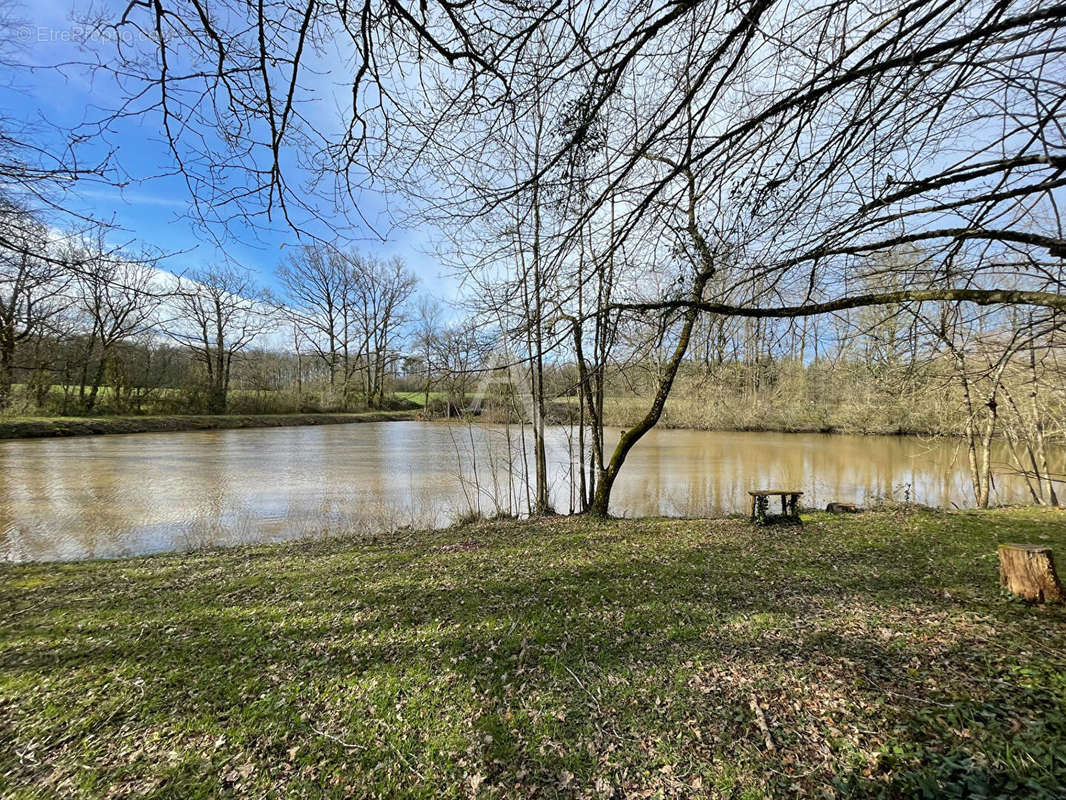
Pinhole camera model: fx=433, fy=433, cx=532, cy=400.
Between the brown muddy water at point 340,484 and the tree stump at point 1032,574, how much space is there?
14.7 feet

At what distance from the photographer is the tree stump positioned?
262cm

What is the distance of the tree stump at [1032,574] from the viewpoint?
262 centimetres

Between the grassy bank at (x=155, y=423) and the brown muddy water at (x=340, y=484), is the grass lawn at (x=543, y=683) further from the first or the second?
the grassy bank at (x=155, y=423)

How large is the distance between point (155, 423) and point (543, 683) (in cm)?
2342

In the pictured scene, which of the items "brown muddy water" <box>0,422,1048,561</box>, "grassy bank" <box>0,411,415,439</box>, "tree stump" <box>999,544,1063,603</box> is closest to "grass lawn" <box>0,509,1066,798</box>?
"tree stump" <box>999,544,1063,603</box>

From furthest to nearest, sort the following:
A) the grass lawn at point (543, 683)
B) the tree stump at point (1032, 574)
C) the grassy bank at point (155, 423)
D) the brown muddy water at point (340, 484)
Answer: the grassy bank at point (155, 423) < the brown muddy water at point (340, 484) < the tree stump at point (1032, 574) < the grass lawn at point (543, 683)

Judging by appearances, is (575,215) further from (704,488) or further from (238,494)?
(238,494)

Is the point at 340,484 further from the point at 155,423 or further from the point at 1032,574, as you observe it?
the point at 155,423

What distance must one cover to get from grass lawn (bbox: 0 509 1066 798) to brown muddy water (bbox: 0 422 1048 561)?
2719 millimetres

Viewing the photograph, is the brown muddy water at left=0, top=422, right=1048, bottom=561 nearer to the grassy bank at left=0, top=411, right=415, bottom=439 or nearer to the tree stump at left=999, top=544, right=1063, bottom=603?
the grassy bank at left=0, top=411, right=415, bottom=439

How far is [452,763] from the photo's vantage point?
167 centimetres

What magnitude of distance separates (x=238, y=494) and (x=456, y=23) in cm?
912

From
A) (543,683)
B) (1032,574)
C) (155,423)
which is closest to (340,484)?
(543,683)

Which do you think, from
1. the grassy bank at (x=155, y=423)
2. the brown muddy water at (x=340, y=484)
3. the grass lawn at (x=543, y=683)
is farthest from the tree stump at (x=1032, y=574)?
the grassy bank at (x=155, y=423)
